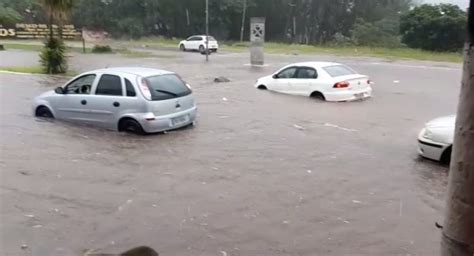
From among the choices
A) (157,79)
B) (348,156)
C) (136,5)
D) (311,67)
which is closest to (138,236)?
(348,156)

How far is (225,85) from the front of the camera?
2375 cm

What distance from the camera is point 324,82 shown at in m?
18.7

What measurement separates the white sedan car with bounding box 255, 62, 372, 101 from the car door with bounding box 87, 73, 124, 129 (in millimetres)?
8456

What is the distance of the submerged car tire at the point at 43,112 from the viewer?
13.3 metres

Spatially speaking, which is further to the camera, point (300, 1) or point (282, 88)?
point (300, 1)

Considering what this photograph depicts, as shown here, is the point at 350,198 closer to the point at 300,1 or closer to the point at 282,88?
the point at 282,88

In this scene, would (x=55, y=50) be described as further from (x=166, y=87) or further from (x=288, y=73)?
(x=166, y=87)

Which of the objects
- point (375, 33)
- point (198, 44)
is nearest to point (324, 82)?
point (198, 44)

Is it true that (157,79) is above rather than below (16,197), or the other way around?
above

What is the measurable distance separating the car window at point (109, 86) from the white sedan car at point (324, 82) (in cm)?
845

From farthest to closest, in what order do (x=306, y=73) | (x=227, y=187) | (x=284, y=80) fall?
1. (x=284, y=80)
2. (x=306, y=73)
3. (x=227, y=187)

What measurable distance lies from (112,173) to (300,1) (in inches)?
2799

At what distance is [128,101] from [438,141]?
6203mm

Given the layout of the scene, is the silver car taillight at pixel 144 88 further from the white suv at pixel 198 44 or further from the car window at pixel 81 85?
the white suv at pixel 198 44
